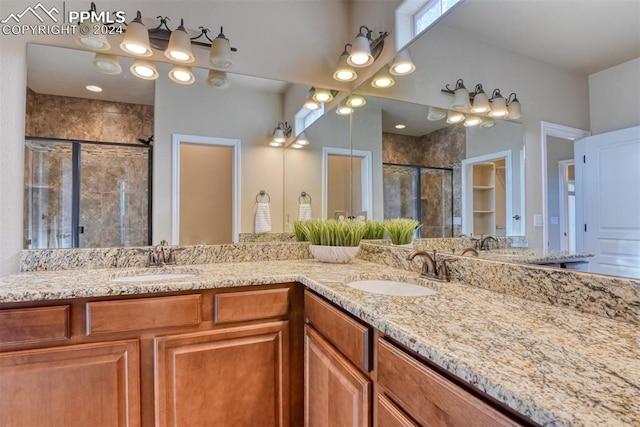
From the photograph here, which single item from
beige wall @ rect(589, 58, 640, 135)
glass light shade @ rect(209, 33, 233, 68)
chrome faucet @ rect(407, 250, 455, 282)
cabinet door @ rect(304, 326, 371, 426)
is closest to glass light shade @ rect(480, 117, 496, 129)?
beige wall @ rect(589, 58, 640, 135)

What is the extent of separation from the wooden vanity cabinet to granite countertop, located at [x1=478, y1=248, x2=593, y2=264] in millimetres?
870

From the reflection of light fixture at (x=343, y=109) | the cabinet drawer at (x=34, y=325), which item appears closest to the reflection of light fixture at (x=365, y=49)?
the reflection of light fixture at (x=343, y=109)

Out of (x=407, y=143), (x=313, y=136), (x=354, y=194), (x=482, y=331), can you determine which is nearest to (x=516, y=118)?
(x=407, y=143)

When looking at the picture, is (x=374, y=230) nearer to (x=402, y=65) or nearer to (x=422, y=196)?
(x=422, y=196)

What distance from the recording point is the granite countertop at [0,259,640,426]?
471mm

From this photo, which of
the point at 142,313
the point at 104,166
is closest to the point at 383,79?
the point at 104,166

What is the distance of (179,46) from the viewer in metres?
1.78

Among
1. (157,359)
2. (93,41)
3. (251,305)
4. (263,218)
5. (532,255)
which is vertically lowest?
(157,359)

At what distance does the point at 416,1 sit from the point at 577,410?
1977 mm

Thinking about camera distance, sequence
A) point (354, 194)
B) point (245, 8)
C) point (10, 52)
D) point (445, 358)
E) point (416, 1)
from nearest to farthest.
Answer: point (445, 358), point (10, 52), point (416, 1), point (245, 8), point (354, 194)

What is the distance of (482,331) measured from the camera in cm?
75

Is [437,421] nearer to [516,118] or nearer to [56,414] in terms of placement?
[516,118]

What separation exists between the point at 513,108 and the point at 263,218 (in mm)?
1522

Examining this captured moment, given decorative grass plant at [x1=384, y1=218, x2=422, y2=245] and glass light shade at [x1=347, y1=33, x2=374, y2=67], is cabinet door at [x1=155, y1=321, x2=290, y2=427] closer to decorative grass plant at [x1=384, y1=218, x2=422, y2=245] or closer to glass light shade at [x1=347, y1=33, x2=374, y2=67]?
decorative grass plant at [x1=384, y1=218, x2=422, y2=245]
